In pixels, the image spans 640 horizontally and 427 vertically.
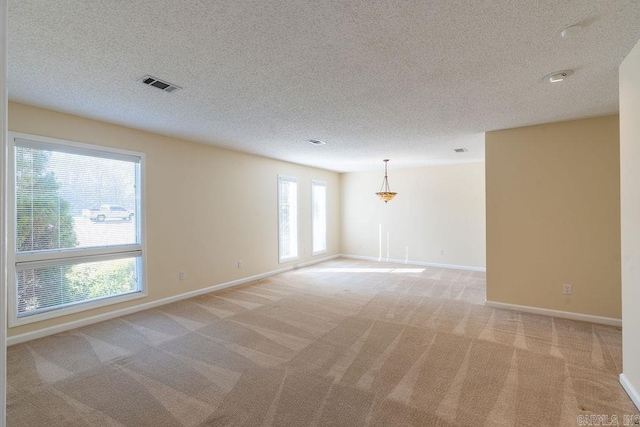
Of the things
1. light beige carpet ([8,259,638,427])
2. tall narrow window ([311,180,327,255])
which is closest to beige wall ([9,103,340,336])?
light beige carpet ([8,259,638,427])

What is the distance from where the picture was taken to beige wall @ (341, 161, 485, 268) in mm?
6883

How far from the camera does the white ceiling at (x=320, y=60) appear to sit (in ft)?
5.51

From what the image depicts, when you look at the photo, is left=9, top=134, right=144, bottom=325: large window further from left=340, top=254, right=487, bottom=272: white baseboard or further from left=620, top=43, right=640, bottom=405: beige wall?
left=340, top=254, right=487, bottom=272: white baseboard

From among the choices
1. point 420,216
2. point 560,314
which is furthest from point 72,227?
point 420,216

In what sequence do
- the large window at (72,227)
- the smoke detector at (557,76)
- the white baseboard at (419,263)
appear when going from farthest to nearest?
the white baseboard at (419,263) → the large window at (72,227) → the smoke detector at (557,76)

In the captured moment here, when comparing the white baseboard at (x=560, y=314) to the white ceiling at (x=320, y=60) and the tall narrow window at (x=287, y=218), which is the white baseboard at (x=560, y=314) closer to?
→ the white ceiling at (x=320, y=60)

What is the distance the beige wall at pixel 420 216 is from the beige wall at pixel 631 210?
15.3 feet

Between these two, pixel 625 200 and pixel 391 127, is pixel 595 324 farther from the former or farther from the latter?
pixel 391 127

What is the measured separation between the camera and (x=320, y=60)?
87.0 inches

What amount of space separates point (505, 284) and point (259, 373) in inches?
144

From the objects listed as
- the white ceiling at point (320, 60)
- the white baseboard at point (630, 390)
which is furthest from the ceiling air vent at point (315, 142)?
the white baseboard at point (630, 390)

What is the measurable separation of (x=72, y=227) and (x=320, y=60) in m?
3.60

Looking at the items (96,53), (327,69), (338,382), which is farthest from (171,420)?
(327,69)

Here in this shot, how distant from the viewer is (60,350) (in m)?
2.96
